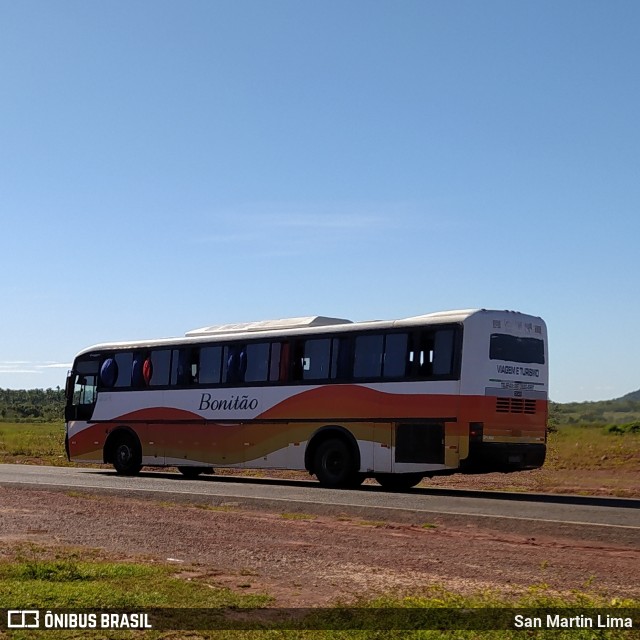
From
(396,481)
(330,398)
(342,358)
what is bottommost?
(396,481)

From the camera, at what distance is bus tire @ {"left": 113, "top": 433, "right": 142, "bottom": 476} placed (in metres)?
29.4

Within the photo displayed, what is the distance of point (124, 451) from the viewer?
98.0 ft

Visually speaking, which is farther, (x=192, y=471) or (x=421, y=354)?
(x=192, y=471)

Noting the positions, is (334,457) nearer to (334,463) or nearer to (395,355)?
(334,463)

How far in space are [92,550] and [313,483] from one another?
14.7 metres

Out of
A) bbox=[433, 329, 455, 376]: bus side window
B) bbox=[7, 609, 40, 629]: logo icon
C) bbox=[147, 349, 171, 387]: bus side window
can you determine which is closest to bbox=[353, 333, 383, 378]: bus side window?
bbox=[433, 329, 455, 376]: bus side window

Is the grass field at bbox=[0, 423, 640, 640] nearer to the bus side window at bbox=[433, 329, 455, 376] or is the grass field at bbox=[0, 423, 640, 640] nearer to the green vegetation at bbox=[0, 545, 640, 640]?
the green vegetation at bbox=[0, 545, 640, 640]

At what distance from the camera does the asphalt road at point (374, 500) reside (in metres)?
17.2

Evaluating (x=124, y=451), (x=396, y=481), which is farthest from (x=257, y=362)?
(x=124, y=451)

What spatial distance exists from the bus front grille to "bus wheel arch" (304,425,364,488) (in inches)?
136

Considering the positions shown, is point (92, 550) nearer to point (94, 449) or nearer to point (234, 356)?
point (234, 356)

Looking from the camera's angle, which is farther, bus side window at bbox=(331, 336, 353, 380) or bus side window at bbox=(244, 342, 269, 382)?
bus side window at bbox=(244, 342, 269, 382)

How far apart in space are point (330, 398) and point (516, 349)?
14.4 ft

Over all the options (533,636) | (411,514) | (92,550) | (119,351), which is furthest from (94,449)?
(533,636)
